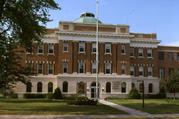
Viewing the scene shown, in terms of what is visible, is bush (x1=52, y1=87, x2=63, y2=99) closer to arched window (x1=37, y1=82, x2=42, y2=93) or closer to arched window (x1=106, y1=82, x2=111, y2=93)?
arched window (x1=37, y1=82, x2=42, y2=93)

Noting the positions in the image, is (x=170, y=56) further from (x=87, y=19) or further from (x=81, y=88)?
(x=81, y=88)

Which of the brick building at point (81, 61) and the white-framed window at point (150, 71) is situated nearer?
the brick building at point (81, 61)

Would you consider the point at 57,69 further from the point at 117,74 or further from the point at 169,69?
the point at 169,69

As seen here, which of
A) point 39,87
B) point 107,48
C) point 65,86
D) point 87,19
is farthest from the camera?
point 87,19

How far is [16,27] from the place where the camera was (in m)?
33.3

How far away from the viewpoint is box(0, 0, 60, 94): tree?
105 ft

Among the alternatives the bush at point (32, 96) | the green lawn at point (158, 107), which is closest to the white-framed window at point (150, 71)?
the bush at point (32, 96)

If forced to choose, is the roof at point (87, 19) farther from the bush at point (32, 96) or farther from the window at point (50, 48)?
the bush at point (32, 96)

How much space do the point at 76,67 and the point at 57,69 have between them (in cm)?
348

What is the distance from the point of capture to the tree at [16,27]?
31859mm

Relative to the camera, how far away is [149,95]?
229ft

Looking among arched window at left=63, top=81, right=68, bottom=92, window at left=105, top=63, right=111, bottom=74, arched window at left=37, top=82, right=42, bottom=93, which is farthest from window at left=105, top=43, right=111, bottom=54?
arched window at left=37, top=82, right=42, bottom=93

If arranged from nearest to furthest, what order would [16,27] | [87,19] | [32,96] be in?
[16,27] < [32,96] < [87,19]

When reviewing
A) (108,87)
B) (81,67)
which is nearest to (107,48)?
(81,67)
